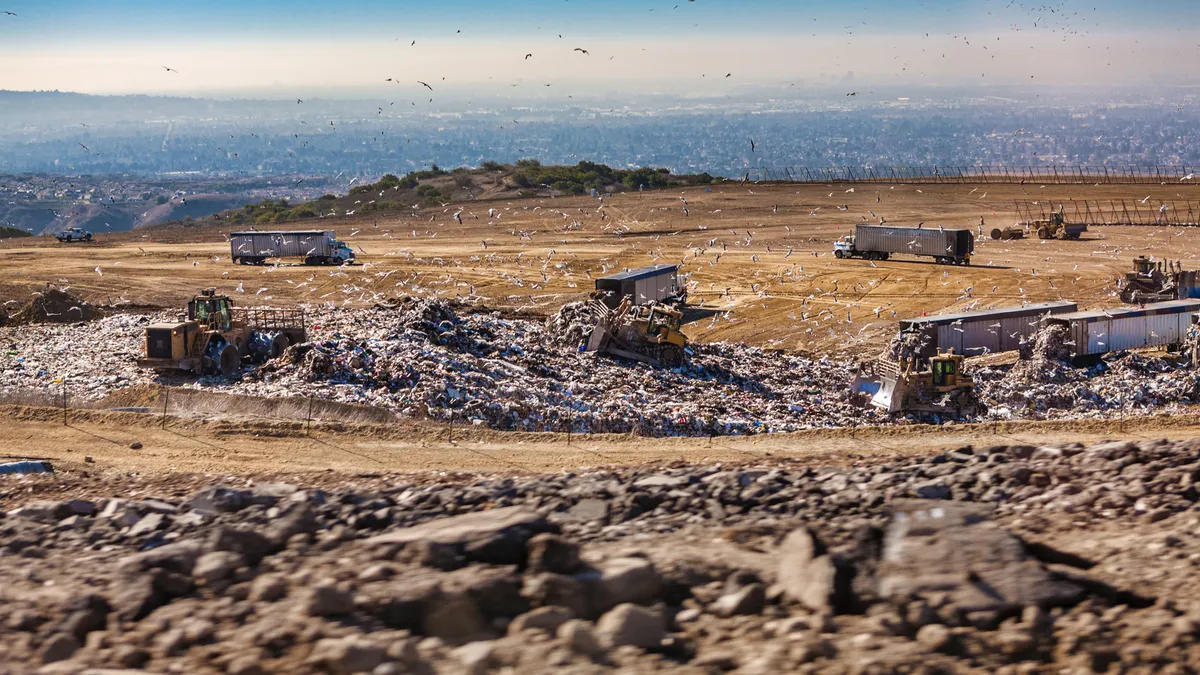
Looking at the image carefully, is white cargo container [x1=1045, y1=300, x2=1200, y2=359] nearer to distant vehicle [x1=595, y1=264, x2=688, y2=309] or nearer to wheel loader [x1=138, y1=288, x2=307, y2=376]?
distant vehicle [x1=595, y1=264, x2=688, y2=309]

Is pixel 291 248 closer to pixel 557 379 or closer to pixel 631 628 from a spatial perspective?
pixel 557 379

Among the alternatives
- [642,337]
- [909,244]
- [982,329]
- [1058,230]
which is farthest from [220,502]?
[1058,230]

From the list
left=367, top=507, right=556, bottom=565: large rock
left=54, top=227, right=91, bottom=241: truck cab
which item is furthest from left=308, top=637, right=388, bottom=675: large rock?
left=54, top=227, right=91, bottom=241: truck cab

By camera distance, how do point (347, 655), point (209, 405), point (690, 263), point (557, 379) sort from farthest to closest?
point (690, 263) < point (557, 379) < point (209, 405) < point (347, 655)

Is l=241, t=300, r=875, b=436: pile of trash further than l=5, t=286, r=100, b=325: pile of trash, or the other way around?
l=5, t=286, r=100, b=325: pile of trash

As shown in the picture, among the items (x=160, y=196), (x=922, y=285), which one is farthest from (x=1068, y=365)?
(x=160, y=196)

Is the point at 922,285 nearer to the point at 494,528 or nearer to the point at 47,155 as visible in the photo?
the point at 494,528
